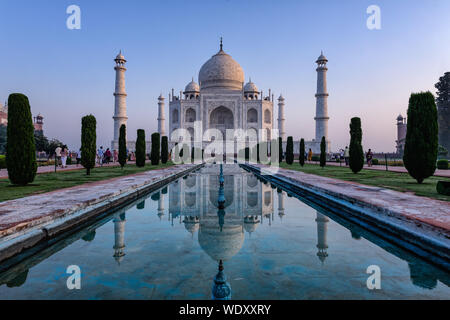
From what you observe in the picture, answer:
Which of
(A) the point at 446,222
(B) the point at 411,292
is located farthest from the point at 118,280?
(A) the point at 446,222

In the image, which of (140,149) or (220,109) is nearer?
(140,149)

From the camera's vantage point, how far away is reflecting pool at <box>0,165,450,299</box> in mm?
2037

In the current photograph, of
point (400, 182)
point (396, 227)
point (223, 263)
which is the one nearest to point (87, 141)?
point (223, 263)

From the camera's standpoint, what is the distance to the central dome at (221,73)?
40969mm

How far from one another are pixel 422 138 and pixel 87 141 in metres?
9.83

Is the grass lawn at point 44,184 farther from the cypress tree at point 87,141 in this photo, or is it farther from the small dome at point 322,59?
the small dome at point 322,59

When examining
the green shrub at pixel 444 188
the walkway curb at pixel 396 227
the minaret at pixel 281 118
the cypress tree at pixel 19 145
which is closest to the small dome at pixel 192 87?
the minaret at pixel 281 118

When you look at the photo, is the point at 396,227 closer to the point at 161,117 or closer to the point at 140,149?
the point at 140,149

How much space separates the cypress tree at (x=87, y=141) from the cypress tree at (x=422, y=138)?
30.9 feet

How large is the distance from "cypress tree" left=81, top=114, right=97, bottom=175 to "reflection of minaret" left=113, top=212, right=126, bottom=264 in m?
→ 6.65

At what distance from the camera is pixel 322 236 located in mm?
3447

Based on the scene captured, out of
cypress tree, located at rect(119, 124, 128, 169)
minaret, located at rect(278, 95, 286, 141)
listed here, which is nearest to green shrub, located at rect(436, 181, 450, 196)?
cypress tree, located at rect(119, 124, 128, 169)

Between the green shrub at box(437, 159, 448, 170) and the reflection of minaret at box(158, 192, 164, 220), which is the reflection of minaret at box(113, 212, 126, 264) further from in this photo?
the green shrub at box(437, 159, 448, 170)
